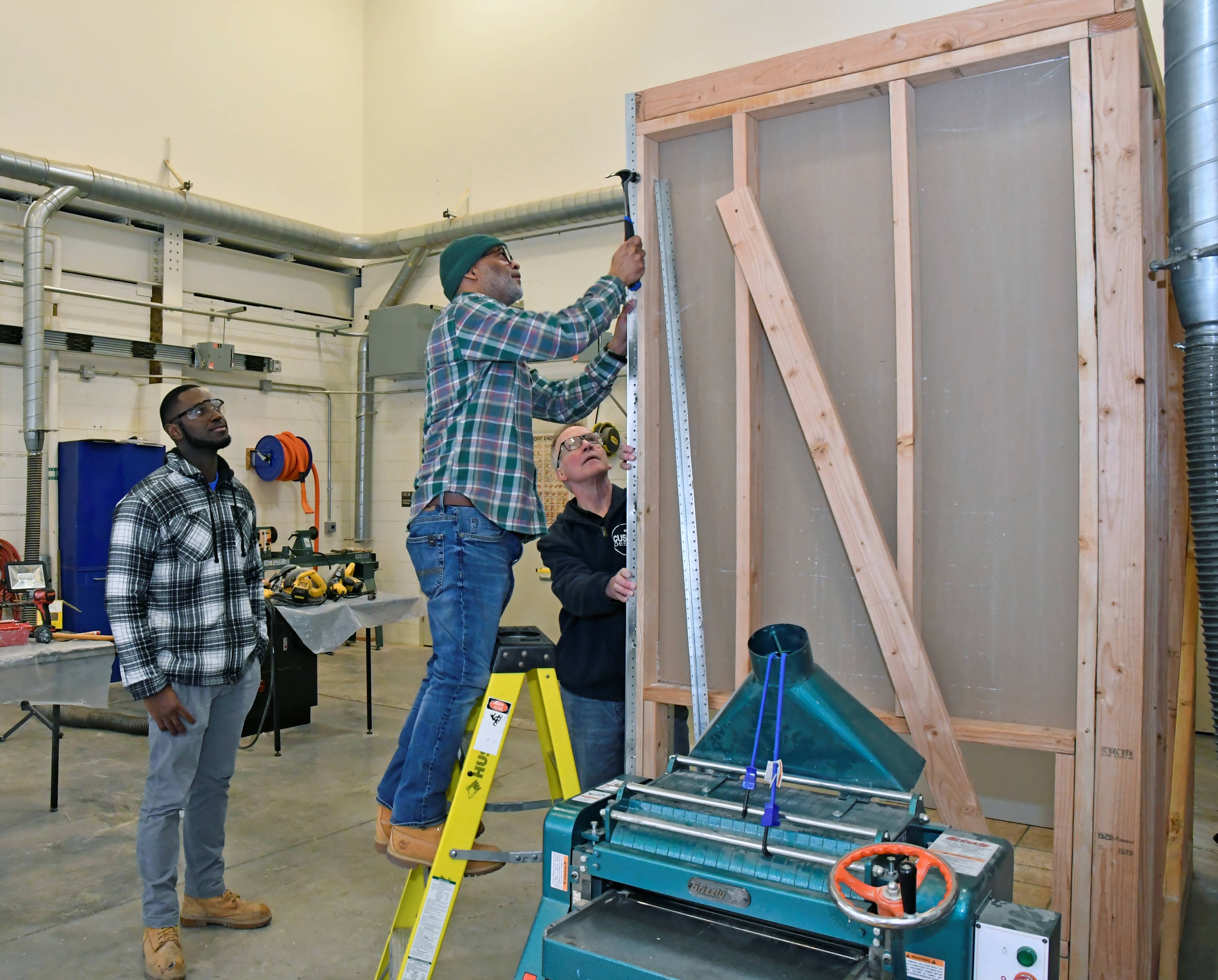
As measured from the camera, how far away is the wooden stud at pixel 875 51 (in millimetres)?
2197

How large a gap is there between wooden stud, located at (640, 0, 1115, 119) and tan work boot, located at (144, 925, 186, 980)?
293cm

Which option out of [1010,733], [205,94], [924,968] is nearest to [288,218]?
[205,94]

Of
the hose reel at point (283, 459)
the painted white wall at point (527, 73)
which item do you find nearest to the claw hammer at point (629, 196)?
the painted white wall at point (527, 73)

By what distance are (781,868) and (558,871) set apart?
1.34 ft

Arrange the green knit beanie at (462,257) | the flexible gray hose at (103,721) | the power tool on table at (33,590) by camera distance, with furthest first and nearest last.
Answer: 1. the flexible gray hose at (103,721)
2. the power tool on table at (33,590)
3. the green knit beanie at (462,257)

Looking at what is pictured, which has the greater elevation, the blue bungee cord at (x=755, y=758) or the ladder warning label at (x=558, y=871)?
the blue bungee cord at (x=755, y=758)

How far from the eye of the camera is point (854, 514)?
240cm

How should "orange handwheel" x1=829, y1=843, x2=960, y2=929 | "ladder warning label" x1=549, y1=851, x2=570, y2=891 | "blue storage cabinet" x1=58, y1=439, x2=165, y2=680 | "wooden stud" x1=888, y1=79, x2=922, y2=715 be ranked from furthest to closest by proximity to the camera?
"blue storage cabinet" x1=58, y1=439, x2=165, y2=680
"wooden stud" x1=888, y1=79, x2=922, y2=715
"ladder warning label" x1=549, y1=851, x2=570, y2=891
"orange handwheel" x1=829, y1=843, x2=960, y2=929

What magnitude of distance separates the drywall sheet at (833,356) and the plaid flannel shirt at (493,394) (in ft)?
1.79

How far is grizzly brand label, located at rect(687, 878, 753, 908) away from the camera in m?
1.37

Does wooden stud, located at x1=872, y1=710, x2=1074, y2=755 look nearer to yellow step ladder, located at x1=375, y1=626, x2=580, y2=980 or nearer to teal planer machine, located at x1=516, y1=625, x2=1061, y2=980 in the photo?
teal planer machine, located at x1=516, y1=625, x2=1061, y2=980

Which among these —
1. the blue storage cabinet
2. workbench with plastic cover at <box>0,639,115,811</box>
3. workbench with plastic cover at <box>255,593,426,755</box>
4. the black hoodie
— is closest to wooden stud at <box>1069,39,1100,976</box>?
the black hoodie

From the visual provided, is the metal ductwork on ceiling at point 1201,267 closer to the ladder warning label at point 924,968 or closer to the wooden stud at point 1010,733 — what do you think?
the wooden stud at point 1010,733

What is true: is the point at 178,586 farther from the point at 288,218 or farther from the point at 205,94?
the point at 205,94
